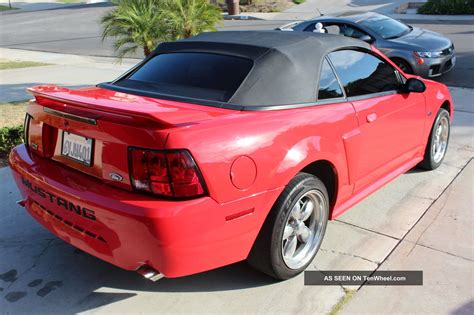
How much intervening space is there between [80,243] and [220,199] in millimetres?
911

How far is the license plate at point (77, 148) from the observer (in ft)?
8.79

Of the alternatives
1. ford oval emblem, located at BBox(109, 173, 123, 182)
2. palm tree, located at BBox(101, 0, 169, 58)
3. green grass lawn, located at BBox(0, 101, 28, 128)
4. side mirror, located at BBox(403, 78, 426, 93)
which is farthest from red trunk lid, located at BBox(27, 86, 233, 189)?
green grass lawn, located at BBox(0, 101, 28, 128)

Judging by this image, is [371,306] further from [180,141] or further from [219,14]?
[219,14]

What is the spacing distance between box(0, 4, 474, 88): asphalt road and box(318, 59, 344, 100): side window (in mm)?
4598

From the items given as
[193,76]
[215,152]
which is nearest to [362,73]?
[193,76]

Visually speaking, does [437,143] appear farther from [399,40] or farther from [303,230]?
[399,40]

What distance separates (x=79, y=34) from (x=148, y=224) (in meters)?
22.4

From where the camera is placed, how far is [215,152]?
2.45 metres

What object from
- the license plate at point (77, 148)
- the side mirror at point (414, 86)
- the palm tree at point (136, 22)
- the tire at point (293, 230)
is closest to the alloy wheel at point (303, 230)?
the tire at point (293, 230)

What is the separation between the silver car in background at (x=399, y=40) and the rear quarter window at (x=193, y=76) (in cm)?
550

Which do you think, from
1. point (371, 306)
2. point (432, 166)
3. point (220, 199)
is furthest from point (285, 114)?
point (432, 166)

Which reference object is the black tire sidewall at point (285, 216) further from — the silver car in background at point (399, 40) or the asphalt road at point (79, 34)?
the silver car in background at point (399, 40)

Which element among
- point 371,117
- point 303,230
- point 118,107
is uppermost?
point 118,107
